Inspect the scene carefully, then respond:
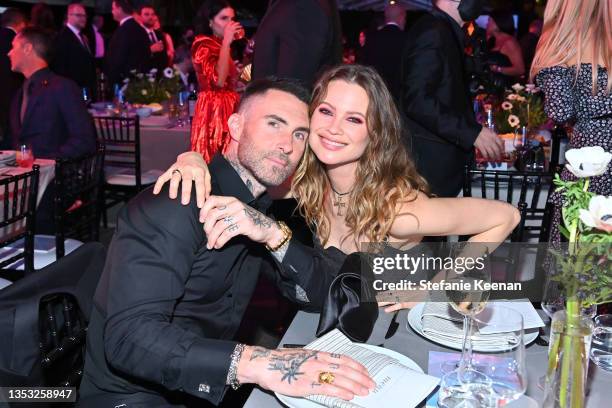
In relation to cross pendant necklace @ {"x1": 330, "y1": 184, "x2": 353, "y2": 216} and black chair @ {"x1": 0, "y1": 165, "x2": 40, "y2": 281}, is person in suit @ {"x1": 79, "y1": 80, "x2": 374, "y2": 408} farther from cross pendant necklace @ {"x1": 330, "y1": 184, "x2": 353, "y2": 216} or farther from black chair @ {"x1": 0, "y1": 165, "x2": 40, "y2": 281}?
black chair @ {"x1": 0, "y1": 165, "x2": 40, "y2": 281}

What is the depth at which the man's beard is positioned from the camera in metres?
1.76

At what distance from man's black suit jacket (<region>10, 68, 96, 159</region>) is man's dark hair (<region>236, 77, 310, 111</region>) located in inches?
93.3

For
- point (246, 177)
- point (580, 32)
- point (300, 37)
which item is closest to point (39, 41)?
point (300, 37)

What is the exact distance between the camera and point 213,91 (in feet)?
15.5

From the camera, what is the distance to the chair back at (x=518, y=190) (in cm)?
252

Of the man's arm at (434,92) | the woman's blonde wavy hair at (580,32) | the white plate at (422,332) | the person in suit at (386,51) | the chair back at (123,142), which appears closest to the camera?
the white plate at (422,332)

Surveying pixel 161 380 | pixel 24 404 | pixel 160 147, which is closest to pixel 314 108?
pixel 161 380

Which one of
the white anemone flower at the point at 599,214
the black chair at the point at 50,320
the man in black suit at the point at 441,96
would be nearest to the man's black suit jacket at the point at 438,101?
the man in black suit at the point at 441,96

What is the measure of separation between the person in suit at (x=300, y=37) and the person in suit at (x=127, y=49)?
13.9 ft

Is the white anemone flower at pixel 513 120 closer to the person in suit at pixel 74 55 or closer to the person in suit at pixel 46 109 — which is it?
the person in suit at pixel 46 109

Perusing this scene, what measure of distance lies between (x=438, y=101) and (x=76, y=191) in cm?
176

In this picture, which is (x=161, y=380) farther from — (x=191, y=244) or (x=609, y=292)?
(x=609, y=292)

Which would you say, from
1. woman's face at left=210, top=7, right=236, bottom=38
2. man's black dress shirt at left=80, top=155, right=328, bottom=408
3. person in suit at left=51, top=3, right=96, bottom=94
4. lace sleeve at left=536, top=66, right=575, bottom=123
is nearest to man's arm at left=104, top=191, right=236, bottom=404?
→ man's black dress shirt at left=80, top=155, right=328, bottom=408

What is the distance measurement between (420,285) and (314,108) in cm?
62
